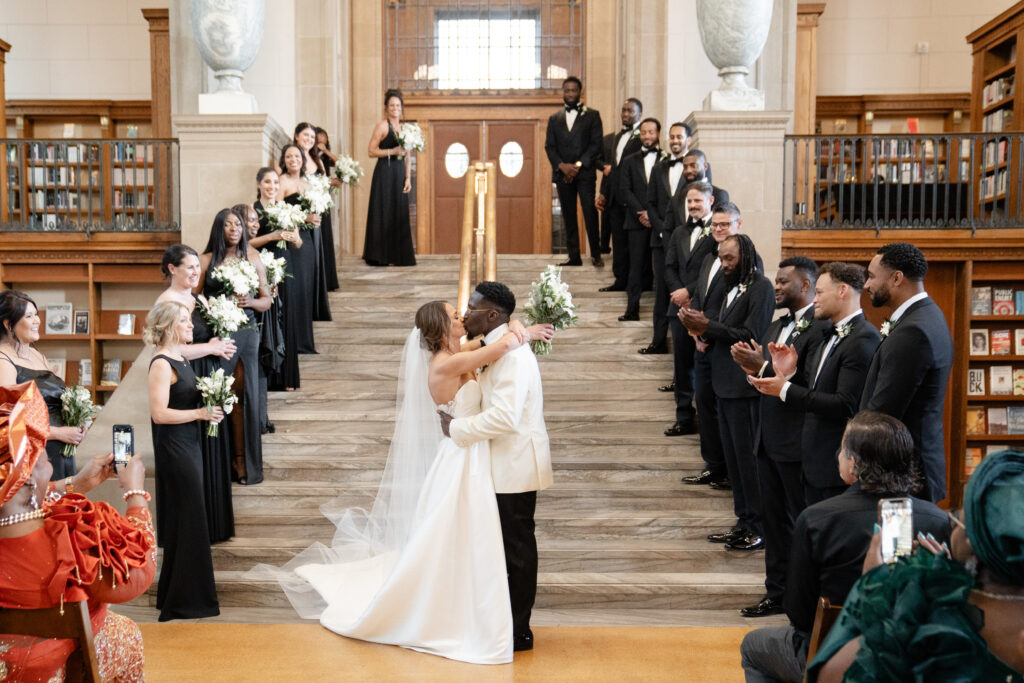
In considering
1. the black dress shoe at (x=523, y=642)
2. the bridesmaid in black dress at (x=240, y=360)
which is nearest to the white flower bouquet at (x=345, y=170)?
the bridesmaid in black dress at (x=240, y=360)

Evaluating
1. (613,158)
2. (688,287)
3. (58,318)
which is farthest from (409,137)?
(58,318)

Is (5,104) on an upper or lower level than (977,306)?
upper

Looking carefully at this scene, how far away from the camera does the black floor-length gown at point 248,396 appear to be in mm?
5711

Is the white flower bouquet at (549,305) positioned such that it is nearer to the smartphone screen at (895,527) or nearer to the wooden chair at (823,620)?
the wooden chair at (823,620)

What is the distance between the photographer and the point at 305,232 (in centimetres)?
748

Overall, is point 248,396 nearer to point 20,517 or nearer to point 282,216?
point 282,216

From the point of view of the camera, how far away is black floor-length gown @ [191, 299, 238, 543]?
524 cm

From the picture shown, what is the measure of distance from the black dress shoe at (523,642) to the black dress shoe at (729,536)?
1510 millimetres

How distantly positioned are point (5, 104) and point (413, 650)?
11.6 metres

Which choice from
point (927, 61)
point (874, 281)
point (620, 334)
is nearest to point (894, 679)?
point (874, 281)

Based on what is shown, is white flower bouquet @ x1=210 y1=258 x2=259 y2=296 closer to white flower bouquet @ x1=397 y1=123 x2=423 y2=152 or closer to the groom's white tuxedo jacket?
the groom's white tuxedo jacket

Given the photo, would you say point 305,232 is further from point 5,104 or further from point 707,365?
point 5,104

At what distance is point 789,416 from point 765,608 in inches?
38.9

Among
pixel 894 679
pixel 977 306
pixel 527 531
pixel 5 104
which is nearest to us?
pixel 894 679
